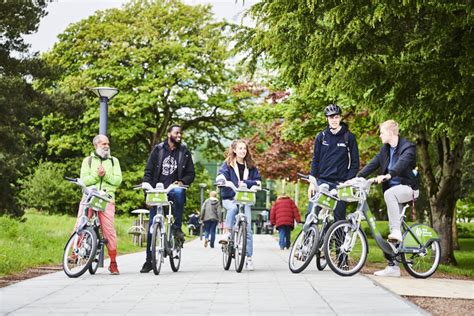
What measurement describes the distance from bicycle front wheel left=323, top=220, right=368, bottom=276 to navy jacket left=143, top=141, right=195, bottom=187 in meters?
2.32

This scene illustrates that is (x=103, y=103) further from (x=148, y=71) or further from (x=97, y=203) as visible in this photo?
(x=148, y=71)

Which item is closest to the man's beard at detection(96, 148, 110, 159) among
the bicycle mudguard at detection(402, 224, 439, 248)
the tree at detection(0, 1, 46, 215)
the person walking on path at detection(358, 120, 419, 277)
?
the person walking on path at detection(358, 120, 419, 277)

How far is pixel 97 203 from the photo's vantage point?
1050cm

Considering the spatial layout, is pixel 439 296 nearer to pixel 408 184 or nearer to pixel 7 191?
pixel 408 184

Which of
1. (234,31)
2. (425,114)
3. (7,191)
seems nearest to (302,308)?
(425,114)

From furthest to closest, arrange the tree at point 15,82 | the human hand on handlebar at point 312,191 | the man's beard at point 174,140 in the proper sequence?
the tree at point 15,82, the man's beard at point 174,140, the human hand on handlebar at point 312,191

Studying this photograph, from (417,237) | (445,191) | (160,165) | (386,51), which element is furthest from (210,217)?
(417,237)

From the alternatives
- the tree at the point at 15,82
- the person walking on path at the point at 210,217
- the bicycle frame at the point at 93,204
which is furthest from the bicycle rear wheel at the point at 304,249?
the tree at the point at 15,82

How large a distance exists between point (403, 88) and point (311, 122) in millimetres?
12931

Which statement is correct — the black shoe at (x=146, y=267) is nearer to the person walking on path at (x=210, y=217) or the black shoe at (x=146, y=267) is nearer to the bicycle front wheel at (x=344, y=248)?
the bicycle front wheel at (x=344, y=248)

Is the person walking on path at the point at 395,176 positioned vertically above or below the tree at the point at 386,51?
below

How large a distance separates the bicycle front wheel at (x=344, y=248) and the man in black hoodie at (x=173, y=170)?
2.26 metres

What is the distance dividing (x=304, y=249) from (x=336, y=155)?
1351 millimetres

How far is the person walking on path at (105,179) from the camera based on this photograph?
1077 centimetres
